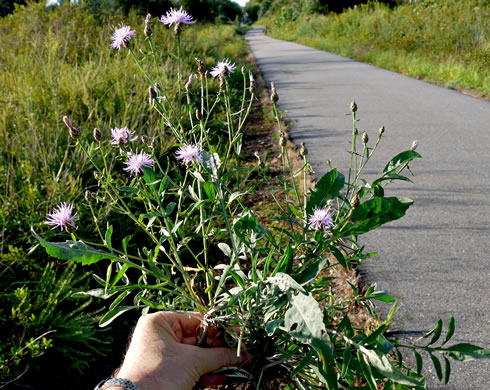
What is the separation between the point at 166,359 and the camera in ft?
3.97

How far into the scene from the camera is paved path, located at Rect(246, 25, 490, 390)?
194cm

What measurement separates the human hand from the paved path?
826 mm

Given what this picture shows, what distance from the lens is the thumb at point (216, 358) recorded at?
1.27m

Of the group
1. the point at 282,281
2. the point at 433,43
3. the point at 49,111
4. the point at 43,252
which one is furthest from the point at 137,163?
the point at 433,43

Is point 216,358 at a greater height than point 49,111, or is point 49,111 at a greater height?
point 49,111

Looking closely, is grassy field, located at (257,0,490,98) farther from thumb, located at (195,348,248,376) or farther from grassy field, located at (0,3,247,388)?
thumb, located at (195,348,248,376)

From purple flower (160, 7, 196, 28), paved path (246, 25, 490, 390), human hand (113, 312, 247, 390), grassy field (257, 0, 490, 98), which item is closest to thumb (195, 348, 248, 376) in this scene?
human hand (113, 312, 247, 390)

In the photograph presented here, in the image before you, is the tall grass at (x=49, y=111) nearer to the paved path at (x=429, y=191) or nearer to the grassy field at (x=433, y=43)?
the paved path at (x=429, y=191)

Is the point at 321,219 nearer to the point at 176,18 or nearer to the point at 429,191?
the point at 176,18

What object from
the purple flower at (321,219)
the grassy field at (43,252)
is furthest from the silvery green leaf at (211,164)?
the grassy field at (43,252)

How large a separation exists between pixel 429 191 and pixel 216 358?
99.8 inches

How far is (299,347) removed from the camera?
1159mm

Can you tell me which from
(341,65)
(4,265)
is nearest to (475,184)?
(4,265)

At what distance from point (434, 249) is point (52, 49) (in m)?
4.16
